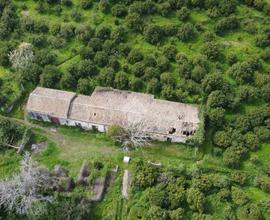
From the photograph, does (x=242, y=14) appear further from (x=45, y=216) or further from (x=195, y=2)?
(x=45, y=216)

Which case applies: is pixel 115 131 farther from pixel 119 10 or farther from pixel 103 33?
pixel 119 10

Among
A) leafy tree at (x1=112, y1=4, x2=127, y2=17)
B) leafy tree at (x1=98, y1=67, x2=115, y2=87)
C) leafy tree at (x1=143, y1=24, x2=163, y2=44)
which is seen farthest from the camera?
leafy tree at (x1=112, y1=4, x2=127, y2=17)

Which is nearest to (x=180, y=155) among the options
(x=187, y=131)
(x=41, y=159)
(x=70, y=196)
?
(x=187, y=131)

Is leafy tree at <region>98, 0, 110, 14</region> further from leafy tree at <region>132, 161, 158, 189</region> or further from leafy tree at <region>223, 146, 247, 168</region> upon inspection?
leafy tree at <region>223, 146, 247, 168</region>

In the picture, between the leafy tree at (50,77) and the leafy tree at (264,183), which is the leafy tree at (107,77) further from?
the leafy tree at (264,183)

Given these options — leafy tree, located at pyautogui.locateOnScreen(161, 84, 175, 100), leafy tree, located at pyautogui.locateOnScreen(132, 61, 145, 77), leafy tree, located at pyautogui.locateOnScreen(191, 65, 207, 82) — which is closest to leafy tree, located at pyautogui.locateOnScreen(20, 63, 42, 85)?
leafy tree, located at pyautogui.locateOnScreen(132, 61, 145, 77)

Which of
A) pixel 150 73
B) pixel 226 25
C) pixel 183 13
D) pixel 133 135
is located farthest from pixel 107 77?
pixel 226 25
